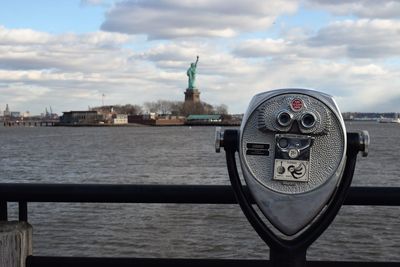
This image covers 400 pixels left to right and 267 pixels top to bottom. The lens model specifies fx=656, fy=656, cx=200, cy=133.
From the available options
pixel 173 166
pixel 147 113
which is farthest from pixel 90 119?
pixel 173 166

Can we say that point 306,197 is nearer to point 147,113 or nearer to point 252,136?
point 252,136

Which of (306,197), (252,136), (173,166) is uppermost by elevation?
(252,136)

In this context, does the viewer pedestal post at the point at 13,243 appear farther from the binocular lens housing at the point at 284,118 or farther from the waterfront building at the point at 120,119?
the waterfront building at the point at 120,119

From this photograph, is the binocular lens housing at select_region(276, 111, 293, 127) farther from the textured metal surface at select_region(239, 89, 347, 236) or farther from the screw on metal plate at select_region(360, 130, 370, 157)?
the screw on metal plate at select_region(360, 130, 370, 157)

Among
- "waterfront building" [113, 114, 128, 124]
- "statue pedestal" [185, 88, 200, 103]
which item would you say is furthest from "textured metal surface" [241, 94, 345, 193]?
"waterfront building" [113, 114, 128, 124]

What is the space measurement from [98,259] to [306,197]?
1.17m

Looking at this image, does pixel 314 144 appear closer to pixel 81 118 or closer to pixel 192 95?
pixel 192 95

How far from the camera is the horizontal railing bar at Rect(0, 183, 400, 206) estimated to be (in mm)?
3014

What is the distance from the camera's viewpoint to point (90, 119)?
171500mm

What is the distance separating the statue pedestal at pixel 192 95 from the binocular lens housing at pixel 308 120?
140895 millimetres

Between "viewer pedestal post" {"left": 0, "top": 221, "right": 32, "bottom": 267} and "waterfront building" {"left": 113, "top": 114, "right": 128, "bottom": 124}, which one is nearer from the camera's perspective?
"viewer pedestal post" {"left": 0, "top": 221, "right": 32, "bottom": 267}

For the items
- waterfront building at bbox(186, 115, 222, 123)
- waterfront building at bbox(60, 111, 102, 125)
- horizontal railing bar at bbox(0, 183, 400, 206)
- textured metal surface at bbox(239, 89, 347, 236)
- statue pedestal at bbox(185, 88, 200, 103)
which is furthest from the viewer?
waterfront building at bbox(60, 111, 102, 125)

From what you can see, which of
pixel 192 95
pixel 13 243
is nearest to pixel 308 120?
pixel 13 243

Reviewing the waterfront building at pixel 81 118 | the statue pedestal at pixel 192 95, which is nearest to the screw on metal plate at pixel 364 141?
the statue pedestal at pixel 192 95
